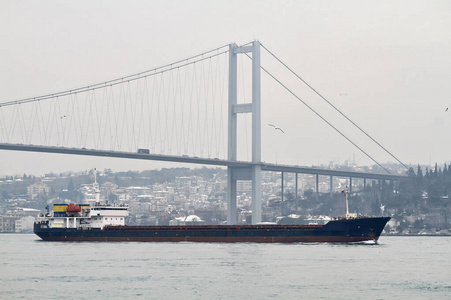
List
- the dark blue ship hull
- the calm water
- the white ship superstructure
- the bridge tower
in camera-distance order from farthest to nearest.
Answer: the bridge tower < the white ship superstructure < the dark blue ship hull < the calm water

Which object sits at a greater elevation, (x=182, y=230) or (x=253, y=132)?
(x=253, y=132)

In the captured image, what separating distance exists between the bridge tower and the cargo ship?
1286 cm

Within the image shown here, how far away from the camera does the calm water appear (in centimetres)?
3116

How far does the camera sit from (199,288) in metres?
32.4

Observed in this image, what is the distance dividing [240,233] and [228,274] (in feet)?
87.7

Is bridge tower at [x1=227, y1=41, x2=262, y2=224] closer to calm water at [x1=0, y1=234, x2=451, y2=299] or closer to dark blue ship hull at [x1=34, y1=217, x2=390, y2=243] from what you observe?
dark blue ship hull at [x1=34, y1=217, x2=390, y2=243]

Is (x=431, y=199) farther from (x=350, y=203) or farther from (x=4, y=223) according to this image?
(x=4, y=223)

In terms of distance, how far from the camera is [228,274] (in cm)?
3691

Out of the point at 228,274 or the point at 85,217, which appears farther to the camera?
the point at 85,217

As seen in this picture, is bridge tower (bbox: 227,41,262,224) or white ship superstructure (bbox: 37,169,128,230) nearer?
white ship superstructure (bbox: 37,169,128,230)

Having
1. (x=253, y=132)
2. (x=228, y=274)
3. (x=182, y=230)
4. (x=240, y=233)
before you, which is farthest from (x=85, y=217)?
(x=228, y=274)

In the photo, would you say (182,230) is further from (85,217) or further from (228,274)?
(228,274)

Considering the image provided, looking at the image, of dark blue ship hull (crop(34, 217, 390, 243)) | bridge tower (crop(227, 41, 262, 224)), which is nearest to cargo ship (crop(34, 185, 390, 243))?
dark blue ship hull (crop(34, 217, 390, 243))

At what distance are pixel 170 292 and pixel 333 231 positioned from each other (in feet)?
101
